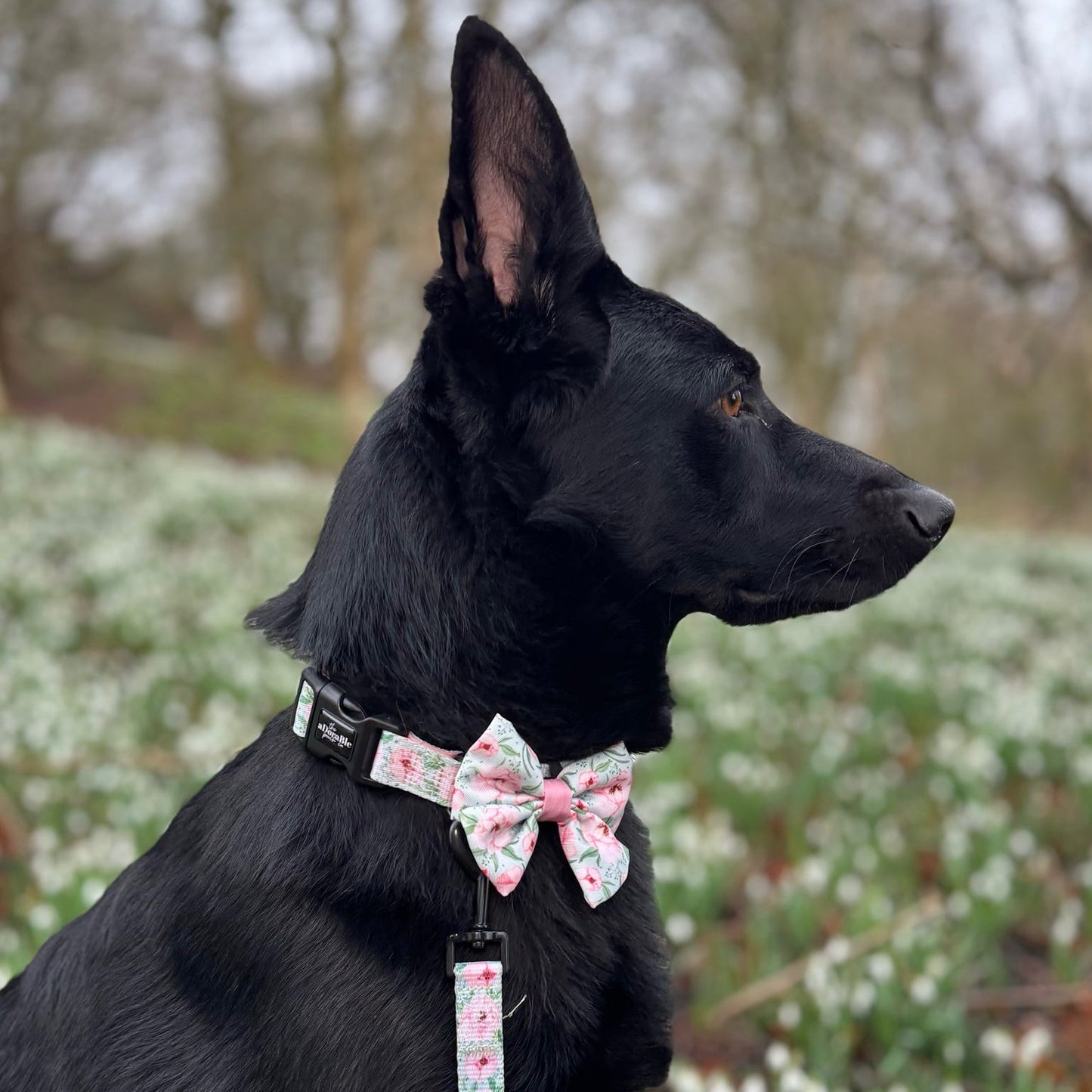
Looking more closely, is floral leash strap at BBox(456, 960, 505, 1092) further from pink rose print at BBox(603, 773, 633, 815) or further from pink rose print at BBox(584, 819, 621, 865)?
pink rose print at BBox(603, 773, 633, 815)

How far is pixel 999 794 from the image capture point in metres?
5.20

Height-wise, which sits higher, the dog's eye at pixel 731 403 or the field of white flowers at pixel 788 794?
the dog's eye at pixel 731 403

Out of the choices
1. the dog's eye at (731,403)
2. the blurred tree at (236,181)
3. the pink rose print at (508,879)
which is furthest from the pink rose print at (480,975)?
the blurred tree at (236,181)

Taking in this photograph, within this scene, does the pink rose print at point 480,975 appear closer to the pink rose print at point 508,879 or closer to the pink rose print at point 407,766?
the pink rose print at point 508,879

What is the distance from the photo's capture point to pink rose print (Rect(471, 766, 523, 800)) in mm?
1700

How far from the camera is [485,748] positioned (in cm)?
172

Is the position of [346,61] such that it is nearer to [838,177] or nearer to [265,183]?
[838,177]

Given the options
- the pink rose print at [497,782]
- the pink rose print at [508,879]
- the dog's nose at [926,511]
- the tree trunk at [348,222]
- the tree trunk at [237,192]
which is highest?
the tree trunk at [237,192]

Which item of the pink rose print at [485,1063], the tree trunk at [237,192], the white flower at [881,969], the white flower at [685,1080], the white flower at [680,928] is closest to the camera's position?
the pink rose print at [485,1063]

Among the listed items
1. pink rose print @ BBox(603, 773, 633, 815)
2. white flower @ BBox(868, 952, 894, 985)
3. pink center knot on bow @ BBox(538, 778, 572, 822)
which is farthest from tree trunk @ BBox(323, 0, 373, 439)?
pink center knot on bow @ BBox(538, 778, 572, 822)

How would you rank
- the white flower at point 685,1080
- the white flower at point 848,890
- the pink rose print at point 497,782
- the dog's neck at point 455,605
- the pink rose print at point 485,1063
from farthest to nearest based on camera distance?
the white flower at point 848,890
the white flower at point 685,1080
the dog's neck at point 455,605
the pink rose print at point 497,782
the pink rose print at point 485,1063

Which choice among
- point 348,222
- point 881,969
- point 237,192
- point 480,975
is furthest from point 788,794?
point 237,192

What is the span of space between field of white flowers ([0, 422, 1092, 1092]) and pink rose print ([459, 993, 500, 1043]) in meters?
1.26

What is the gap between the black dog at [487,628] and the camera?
1.66 m
